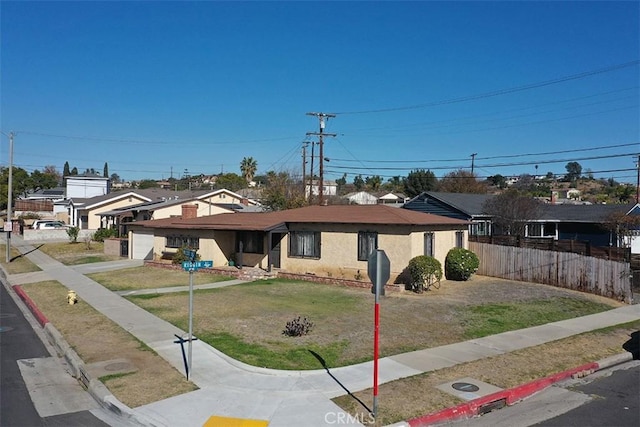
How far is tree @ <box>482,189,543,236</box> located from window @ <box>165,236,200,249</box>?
19719 millimetres

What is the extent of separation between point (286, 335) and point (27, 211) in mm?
81183

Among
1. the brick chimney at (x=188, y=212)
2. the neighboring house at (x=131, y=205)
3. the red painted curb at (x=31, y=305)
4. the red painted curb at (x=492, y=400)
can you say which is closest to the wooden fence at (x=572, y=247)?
the red painted curb at (x=492, y=400)

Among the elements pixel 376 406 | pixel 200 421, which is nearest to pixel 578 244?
pixel 376 406

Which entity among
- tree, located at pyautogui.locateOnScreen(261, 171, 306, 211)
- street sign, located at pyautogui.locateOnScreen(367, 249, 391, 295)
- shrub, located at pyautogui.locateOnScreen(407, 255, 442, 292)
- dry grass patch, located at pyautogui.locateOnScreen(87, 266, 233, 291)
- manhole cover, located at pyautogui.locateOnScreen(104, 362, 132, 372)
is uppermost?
tree, located at pyautogui.locateOnScreen(261, 171, 306, 211)

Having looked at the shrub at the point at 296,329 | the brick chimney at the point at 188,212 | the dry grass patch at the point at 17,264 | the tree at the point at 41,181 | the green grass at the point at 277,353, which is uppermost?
the tree at the point at 41,181

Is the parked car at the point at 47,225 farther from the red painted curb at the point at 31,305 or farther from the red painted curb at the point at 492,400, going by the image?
the red painted curb at the point at 492,400

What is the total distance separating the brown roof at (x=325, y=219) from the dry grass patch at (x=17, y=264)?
680 cm

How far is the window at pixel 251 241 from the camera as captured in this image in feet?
88.8

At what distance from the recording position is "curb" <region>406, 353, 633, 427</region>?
27.5ft

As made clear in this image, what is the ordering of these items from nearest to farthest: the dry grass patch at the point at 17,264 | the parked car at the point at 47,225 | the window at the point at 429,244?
the window at the point at 429,244 → the dry grass patch at the point at 17,264 → the parked car at the point at 47,225

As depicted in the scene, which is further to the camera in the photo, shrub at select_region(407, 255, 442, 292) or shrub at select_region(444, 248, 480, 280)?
shrub at select_region(444, 248, 480, 280)

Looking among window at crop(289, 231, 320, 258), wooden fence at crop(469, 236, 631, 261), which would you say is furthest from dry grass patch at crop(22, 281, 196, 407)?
wooden fence at crop(469, 236, 631, 261)

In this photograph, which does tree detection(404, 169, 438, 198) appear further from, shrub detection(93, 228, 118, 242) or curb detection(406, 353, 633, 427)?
curb detection(406, 353, 633, 427)

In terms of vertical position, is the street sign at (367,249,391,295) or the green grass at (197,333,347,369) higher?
the street sign at (367,249,391,295)
